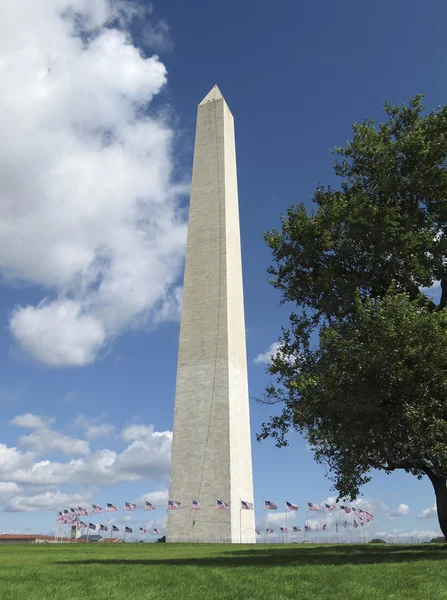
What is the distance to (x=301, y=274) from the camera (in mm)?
23797

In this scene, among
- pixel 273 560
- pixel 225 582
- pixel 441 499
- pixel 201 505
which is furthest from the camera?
pixel 201 505

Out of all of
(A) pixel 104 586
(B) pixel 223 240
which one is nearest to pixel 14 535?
(B) pixel 223 240

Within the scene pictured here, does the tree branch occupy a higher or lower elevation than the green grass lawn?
higher

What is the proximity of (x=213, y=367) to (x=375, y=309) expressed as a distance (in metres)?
23.2

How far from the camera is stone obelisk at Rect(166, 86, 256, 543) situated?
3941 centimetres

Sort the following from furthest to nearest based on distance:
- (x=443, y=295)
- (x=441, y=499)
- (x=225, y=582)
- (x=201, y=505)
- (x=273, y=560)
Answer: (x=201, y=505) → (x=443, y=295) → (x=441, y=499) → (x=273, y=560) → (x=225, y=582)

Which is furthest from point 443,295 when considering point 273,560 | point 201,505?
point 201,505

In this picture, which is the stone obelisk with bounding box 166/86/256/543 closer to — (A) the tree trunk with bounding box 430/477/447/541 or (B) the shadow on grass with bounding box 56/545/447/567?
(B) the shadow on grass with bounding box 56/545/447/567

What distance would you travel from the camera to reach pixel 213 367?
1666 inches

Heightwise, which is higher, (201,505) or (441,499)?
(201,505)

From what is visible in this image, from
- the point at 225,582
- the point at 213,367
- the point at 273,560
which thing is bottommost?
the point at 225,582

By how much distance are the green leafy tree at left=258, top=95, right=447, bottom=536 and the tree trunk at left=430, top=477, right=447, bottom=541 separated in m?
0.04

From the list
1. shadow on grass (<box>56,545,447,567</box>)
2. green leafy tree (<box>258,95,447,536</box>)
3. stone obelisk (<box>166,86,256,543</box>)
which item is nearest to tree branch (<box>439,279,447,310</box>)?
green leafy tree (<box>258,95,447,536</box>)

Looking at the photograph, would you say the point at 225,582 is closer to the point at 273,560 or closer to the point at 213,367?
the point at 273,560
